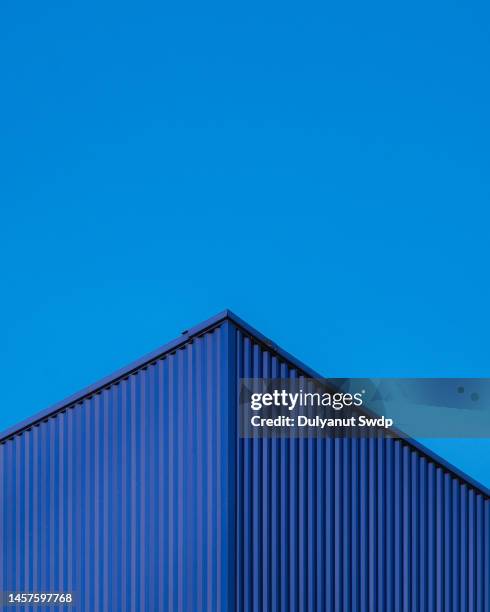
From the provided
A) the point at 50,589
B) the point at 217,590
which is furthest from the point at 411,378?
the point at 50,589

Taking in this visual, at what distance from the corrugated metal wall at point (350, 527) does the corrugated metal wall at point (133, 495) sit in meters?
0.24

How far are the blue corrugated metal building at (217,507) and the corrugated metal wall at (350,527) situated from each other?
0.01 meters

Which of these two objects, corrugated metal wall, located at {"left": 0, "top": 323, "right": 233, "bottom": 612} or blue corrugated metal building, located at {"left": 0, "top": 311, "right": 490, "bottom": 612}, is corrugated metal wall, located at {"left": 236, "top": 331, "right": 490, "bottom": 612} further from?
corrugated metal wall, located at {"left": 0, "top": 323, "right": 233, "bottom": 612}

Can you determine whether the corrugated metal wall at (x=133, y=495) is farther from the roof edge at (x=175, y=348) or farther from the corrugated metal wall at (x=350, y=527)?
the corrugated metal wall at (x=350, y=527)

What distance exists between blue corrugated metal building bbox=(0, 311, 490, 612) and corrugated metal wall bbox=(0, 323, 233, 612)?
0.01 m

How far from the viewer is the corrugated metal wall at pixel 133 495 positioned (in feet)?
15.8

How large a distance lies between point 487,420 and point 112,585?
3.61 meters

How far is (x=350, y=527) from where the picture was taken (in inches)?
198

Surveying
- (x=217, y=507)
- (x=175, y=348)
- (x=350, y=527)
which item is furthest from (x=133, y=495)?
(x=350, y=527)

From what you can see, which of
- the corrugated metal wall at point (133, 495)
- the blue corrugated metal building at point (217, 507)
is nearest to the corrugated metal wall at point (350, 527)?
the blue corrugated metal building at point (217, 507)

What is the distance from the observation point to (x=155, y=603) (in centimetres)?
493

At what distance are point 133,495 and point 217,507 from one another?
734 mm

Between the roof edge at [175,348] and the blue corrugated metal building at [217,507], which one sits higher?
the roof edge at [175,348]

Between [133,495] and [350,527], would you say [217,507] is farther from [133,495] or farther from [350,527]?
[350,527]
